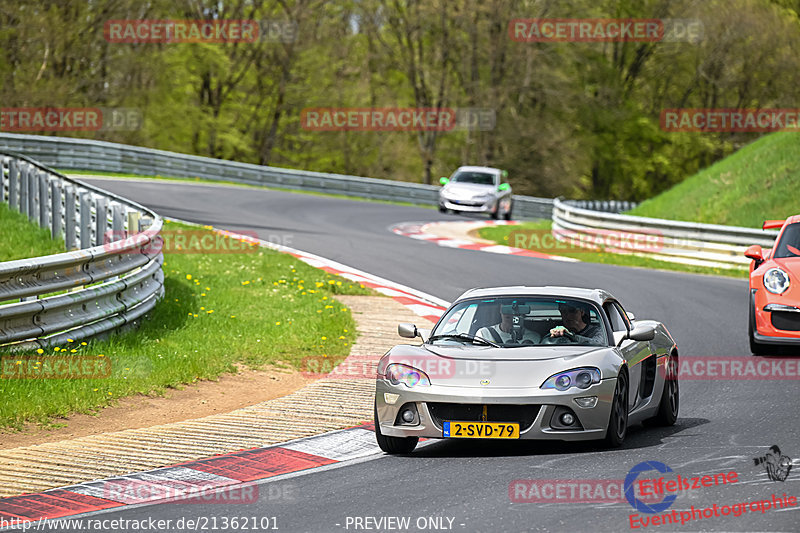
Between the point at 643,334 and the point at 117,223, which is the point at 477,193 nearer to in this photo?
the point at 117,223

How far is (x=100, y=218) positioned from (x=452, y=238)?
1284cm

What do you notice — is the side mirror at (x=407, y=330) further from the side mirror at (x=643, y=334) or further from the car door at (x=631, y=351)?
the side mirror at (x=643, y=334)

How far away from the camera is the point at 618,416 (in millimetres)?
8016

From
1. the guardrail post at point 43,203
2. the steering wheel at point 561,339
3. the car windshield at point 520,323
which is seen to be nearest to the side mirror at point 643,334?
the car windshield at point 520,323

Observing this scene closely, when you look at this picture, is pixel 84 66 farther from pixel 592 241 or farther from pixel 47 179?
pixel 47 179

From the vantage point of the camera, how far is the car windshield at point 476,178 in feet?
114

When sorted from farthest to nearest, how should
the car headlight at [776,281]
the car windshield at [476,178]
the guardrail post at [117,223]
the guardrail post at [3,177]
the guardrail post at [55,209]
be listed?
1. the car windshield at [476,178]
2. the guardrail post at [3,177]
3. the guardrail post at [55,209]
4. the guardrail post at [117,223]
5. the car headlight at [776,281]

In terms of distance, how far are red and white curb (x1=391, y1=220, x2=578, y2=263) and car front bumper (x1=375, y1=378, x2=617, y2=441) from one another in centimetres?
1544

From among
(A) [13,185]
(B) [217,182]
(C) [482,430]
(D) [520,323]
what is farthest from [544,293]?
(B) [217,182]

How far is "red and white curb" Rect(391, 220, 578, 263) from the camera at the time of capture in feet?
80.8

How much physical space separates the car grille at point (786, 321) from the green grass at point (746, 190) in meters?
14.2

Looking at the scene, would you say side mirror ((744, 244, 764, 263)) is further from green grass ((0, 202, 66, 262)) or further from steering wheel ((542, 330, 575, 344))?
green grass ((0, 202, 66, 262))

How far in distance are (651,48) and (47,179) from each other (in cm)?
4956

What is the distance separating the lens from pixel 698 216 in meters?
28.7
